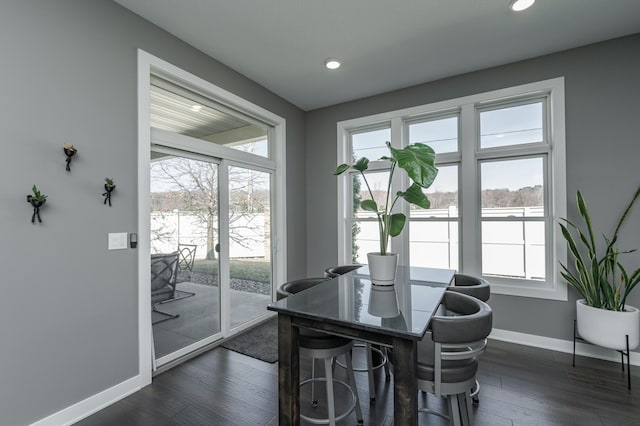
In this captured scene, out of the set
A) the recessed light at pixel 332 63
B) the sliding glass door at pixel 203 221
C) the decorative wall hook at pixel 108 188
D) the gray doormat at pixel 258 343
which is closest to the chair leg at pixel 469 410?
the gray doormat at pixel 258 343

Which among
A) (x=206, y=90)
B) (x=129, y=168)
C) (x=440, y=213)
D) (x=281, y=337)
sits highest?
(x=206, y=90)

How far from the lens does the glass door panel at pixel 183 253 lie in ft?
8.98

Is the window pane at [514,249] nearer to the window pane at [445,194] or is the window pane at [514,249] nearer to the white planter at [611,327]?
the window pane at [445,194]

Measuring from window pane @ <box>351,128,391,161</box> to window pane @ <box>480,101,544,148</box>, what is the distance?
1.22 meters

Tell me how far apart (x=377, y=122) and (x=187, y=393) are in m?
3.82

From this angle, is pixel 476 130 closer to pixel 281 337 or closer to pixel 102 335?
pixel 281 337

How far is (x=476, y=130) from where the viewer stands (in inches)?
138

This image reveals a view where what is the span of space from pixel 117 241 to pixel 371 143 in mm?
3393

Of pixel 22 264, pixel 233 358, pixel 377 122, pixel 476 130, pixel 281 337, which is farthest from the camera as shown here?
pixel 377 122

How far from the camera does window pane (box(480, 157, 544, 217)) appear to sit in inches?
128

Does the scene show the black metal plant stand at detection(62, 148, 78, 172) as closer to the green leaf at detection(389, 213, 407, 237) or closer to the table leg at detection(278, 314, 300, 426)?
the table leg at detection(278, 314, 300, 426)

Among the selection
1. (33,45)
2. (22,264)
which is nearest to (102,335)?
(22,264)

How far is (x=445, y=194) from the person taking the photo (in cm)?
372

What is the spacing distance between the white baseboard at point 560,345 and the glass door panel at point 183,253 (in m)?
3.30
